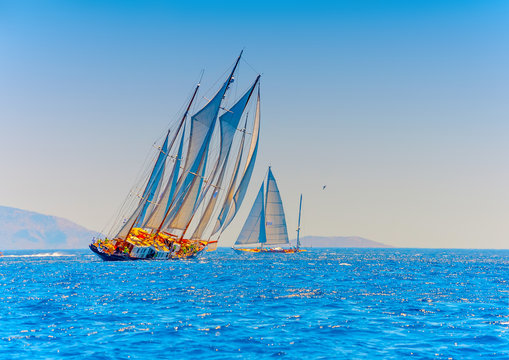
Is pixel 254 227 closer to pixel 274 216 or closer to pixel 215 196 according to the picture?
pixel 274 216

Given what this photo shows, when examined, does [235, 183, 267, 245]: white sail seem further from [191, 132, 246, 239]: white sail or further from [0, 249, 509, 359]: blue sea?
[0, 249, 509, 359]: blue sea

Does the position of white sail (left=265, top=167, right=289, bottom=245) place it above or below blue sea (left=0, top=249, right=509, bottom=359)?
above

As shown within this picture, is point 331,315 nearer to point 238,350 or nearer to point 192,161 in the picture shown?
point 238,350

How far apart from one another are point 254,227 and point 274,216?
627cm

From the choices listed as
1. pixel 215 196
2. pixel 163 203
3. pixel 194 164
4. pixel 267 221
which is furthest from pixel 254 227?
pixel 194 164

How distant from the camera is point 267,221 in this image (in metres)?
128

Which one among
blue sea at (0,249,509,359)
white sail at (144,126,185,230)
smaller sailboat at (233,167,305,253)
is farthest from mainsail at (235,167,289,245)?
blue sea at (0,249,509,359)

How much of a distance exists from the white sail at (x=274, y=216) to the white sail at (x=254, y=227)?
1.35 meters

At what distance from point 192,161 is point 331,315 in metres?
59.7

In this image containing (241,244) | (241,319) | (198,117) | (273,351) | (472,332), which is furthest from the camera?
(241,244)

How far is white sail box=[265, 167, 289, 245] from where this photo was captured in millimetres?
124062

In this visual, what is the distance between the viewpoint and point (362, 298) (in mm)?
34031

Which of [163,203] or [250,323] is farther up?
[163,203]

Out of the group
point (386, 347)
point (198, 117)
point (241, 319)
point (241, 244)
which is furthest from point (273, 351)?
point (241, 244)
